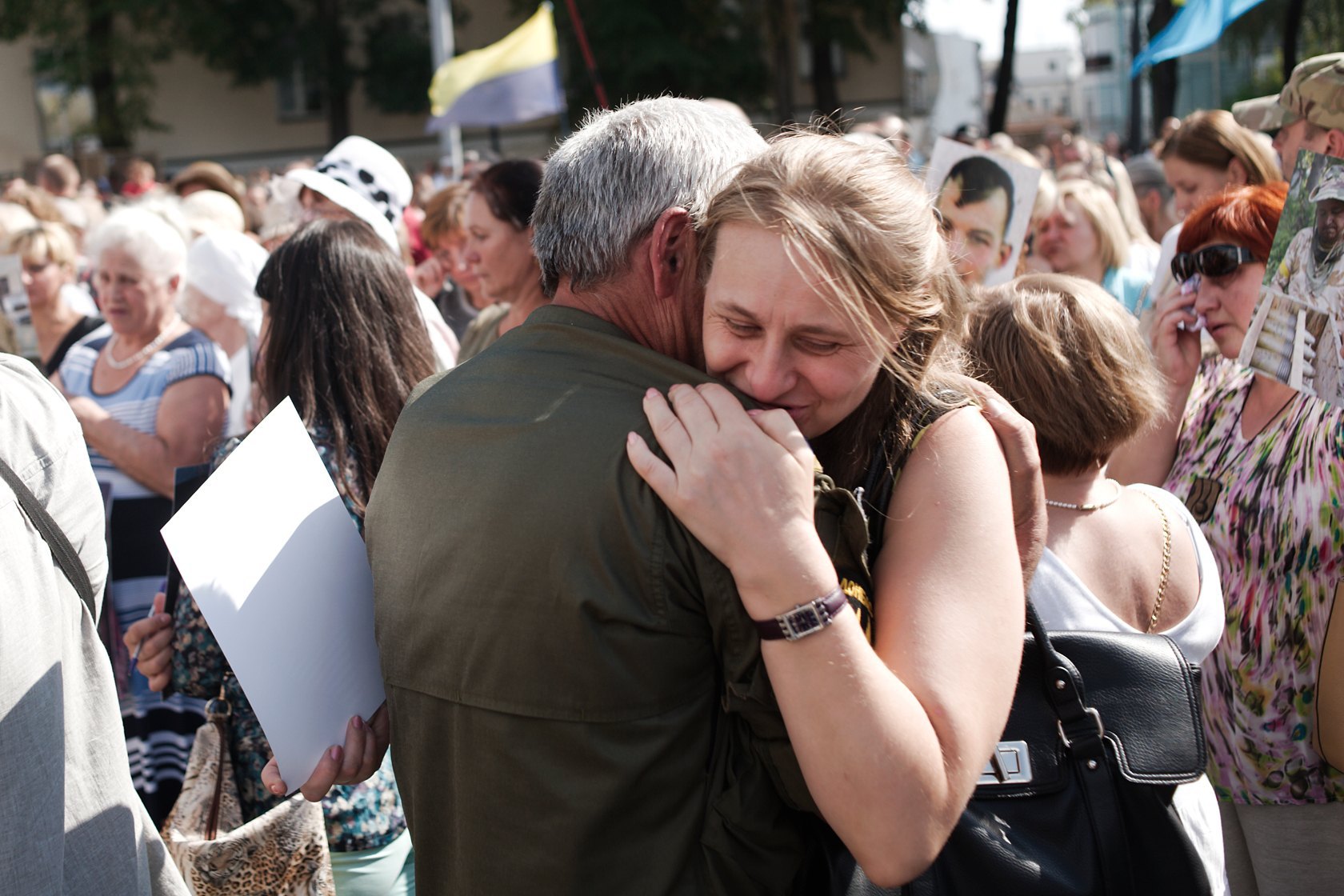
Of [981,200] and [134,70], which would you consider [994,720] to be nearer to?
[981,200]

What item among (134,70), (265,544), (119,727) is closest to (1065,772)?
(265,544)

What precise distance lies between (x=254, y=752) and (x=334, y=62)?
99.3 ft

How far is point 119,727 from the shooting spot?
1869 millimetres

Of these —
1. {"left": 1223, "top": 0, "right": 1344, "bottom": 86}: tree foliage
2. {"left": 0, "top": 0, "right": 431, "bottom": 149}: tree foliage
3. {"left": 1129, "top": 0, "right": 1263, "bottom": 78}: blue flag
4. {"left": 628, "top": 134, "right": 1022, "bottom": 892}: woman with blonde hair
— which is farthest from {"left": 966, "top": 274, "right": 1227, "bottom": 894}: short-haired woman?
{"left": 0, "top": 0, "right": 431, "bottom": 149}: tree foliage

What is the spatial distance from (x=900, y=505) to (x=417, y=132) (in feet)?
105

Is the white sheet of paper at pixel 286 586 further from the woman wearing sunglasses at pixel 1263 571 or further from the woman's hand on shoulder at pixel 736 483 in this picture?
the woman wearing sunglasses at pixel 1263 571

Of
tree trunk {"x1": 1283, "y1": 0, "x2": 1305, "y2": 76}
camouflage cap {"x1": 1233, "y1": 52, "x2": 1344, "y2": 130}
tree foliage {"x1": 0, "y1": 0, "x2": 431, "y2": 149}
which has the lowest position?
camouflage cap {"x1": 1233, "y1": 52, "x2": 1344, "y2": 130}

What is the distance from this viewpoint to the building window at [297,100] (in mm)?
32062

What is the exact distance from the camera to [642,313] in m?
1.67

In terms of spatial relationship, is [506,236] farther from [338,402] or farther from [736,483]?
[736,483]

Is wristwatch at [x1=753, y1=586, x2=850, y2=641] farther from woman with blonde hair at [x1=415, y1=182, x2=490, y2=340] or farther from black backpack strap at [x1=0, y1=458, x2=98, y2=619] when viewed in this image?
woman with blonde hair at [x1=415, y1=182, x2=490, y2=340]

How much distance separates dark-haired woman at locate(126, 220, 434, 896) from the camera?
8.36 feet

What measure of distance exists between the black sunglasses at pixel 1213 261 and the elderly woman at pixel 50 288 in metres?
4.45

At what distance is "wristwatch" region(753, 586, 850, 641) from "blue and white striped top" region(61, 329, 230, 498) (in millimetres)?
3119
